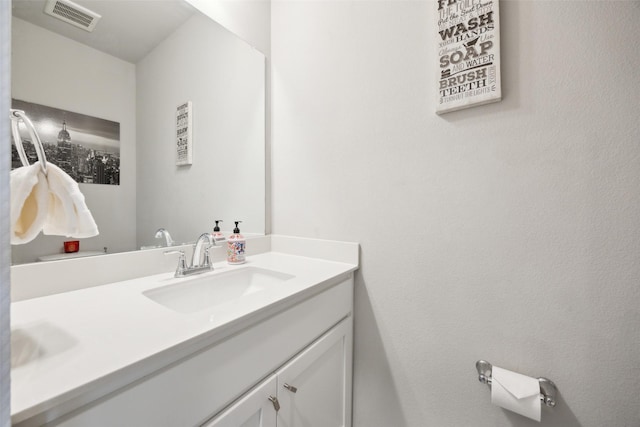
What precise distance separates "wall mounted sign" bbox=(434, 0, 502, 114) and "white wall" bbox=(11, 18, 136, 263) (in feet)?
3.55

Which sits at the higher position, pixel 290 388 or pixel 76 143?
pixel 76 143

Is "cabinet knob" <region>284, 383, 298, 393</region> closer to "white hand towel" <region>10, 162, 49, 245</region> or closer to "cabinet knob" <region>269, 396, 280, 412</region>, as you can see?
"cabinet knob" <region>269, 396, 280, 412</region>

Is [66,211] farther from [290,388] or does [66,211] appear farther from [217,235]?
[290,388]

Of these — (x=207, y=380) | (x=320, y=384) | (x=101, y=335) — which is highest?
(x=101, y=335)

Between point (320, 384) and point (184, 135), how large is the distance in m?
1.11

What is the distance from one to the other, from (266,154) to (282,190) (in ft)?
0.70

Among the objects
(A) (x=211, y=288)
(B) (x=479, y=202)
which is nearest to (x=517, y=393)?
(B) (x=479, y=202)

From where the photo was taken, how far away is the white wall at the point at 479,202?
0.72 metres

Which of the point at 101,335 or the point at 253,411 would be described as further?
the point at 253,411

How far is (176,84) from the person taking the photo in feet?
3.50

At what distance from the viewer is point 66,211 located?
0.53m

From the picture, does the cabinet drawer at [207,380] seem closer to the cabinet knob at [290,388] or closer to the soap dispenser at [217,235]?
the cabinet knob at [290,388]

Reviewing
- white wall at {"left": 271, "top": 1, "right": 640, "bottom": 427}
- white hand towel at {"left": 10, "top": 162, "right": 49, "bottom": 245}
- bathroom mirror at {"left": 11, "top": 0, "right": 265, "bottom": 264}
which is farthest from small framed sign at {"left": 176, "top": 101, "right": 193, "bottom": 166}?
white hand towel at {"left": 10, "top": 162, "right": 49, "bottom": 245}

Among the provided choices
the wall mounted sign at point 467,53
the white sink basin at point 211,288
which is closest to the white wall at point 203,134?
the white sink basin at point 211,288
